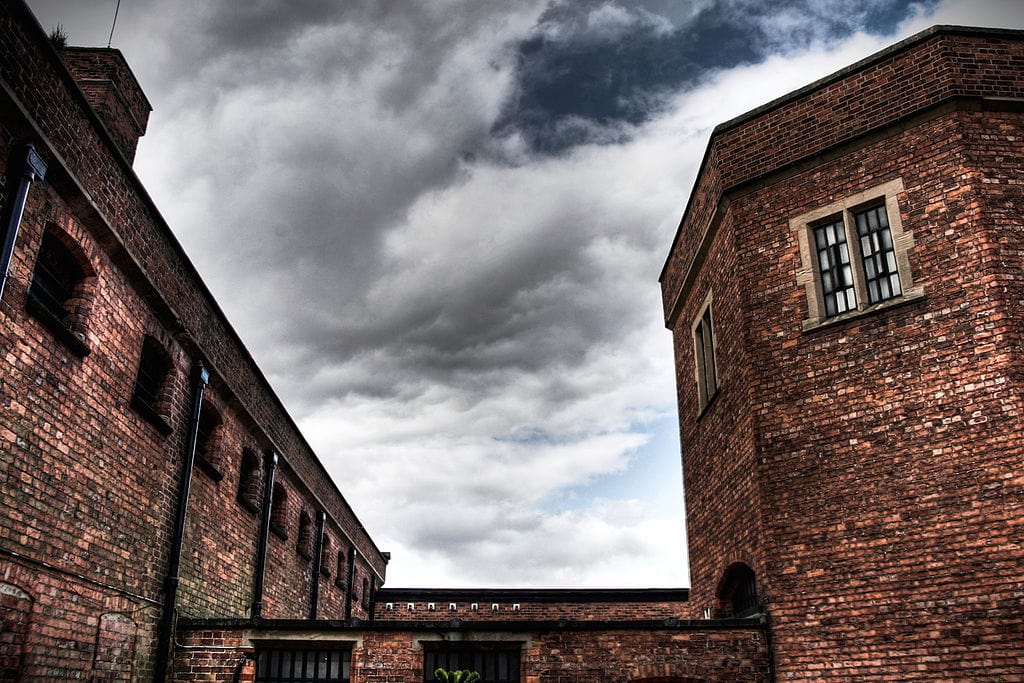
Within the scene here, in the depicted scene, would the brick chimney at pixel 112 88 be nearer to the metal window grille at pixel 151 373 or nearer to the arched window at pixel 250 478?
the metal window grille at pixel 151 373

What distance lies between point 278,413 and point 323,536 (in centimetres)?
547

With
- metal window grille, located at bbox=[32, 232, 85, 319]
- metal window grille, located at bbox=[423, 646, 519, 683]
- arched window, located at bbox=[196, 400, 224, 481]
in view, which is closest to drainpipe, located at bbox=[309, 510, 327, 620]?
arched window, located at bbox=[196, 400, 224, 481]

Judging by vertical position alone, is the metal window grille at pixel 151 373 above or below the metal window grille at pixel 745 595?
above

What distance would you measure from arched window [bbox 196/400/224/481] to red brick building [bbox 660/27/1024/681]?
7913 millimetres

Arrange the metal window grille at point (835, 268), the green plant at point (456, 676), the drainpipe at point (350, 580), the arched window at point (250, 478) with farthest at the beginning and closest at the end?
1. the drainpipe at point (350, 580)
2. the arched window at point (250, 478)
3. the metal window grille at point (835, 268)
4. the green plant at point (456, 676)

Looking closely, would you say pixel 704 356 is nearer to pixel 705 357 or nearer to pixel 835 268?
pixel 705 357

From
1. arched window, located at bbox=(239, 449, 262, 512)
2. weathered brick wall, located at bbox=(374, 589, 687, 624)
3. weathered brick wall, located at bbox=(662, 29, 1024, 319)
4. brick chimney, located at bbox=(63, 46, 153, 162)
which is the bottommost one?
weathered brick wall, located at bbox=(374, 589, 687, 624)

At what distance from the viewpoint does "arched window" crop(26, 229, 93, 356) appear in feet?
27.2

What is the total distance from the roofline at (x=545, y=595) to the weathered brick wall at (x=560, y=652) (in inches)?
650

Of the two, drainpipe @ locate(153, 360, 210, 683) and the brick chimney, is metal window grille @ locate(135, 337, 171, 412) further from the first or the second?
the brick chimney

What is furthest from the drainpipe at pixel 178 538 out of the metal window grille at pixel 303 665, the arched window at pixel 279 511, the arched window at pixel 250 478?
the arched window at pixel 279 511

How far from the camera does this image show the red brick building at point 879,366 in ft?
30.6

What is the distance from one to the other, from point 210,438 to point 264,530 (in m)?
2.85

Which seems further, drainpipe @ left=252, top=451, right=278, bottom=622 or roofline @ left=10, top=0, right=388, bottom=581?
drainpipe @ left=252, top=451, right=278, bottom=622
